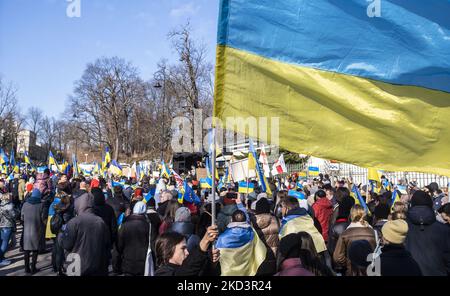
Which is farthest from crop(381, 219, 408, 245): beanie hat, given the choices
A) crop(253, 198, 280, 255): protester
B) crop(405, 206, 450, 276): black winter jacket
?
crop(253, 198, 280, 255): protester

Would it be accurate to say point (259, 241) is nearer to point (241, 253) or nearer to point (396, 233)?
point (241, 253)

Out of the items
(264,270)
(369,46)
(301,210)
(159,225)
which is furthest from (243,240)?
(159,225)

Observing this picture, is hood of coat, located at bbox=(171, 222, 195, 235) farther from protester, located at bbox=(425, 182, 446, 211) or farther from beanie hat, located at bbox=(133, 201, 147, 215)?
protester, located at bbox=(425, 182, 446, 211)

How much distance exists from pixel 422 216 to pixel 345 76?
103 inches

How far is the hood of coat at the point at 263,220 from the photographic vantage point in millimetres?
6125

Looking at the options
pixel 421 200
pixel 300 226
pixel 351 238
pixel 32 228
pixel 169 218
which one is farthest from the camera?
pixel 32 228

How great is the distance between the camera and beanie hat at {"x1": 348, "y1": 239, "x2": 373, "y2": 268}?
182 inches

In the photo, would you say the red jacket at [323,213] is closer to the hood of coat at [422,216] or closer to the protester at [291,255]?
the hood of coat at [422,216]

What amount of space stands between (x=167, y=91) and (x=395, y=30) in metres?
49.3

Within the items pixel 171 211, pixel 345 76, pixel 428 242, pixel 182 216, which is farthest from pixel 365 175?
pixel 345 76

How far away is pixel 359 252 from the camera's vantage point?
15.4 ft

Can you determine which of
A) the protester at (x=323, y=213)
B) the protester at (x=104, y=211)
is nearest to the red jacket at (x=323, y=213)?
the protester at (x=323, y=213)

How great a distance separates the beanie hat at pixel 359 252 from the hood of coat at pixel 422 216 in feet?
2.25

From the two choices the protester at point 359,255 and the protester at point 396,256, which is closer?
the protester at point 396,256
